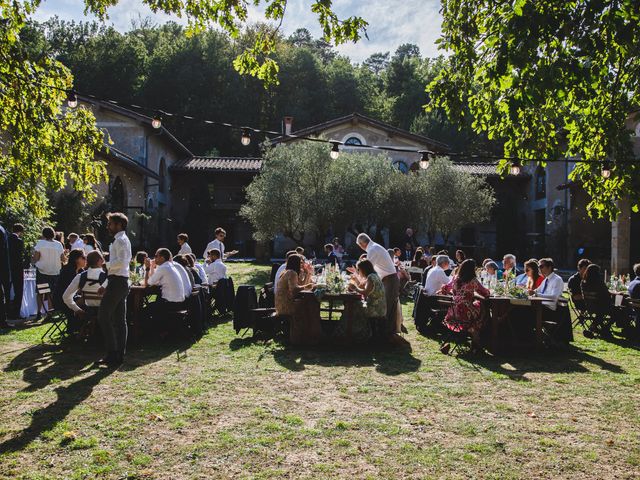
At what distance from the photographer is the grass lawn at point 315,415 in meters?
4.14

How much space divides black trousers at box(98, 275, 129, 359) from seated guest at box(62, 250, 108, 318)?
3.73ft

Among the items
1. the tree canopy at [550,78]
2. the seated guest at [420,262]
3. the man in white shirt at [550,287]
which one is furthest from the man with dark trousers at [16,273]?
the seated guest at [420,262]

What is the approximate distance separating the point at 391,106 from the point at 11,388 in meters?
47.1

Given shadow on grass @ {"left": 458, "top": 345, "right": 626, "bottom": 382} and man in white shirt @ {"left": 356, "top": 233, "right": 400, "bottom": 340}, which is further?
man in white shirt @ {"left": 356, "top": 233, "right": 400, "bottom": 340}

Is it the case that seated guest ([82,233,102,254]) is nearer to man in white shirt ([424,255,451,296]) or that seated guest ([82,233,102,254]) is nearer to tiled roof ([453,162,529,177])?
man in white shirt ([424,255,451,296])

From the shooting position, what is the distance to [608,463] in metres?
4.25

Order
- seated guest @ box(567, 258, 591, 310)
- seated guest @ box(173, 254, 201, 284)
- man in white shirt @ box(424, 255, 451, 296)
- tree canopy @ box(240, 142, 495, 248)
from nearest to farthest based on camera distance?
1. seated guest @ box(173, 254, 201, 284)
2. man in white shirt @ box(424, 255, 451, 296)
3. seated guest @ box(567, 258, 591, 310)
4. tree canopy @ box(240, 142, 495, 248)

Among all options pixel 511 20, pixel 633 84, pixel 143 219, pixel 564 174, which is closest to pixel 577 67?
pixel 511 20

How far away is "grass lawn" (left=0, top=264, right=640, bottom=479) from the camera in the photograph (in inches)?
163

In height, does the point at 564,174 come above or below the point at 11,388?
above

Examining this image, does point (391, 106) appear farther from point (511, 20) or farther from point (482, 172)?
point (511, 20)

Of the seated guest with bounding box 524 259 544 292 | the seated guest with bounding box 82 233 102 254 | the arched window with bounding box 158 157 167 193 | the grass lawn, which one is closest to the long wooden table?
the grass lawn

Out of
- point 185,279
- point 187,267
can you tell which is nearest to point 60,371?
point 185,279

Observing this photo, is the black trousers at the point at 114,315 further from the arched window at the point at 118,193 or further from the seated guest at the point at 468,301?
the arched window at the point at 118,193
